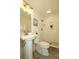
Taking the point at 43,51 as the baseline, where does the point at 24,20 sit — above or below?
above

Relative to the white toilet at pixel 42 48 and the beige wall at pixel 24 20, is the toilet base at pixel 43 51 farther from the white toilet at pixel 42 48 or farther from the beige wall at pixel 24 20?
the beige wall at pixel 24 20

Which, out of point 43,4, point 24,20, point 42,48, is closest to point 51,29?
point 42,48

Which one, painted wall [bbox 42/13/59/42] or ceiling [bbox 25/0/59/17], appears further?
painted wall [bbox 42/13/59/42]

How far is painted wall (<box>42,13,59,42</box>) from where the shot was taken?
5406 mm

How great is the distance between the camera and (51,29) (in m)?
5.73

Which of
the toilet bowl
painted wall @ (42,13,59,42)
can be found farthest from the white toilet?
painted wall @ (42,13,59,42)

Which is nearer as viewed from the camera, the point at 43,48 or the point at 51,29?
the point at 43,48

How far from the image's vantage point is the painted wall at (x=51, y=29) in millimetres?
5406

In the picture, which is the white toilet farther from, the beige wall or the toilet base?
the beige wall

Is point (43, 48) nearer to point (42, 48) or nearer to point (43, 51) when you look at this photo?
point (42, 48)
